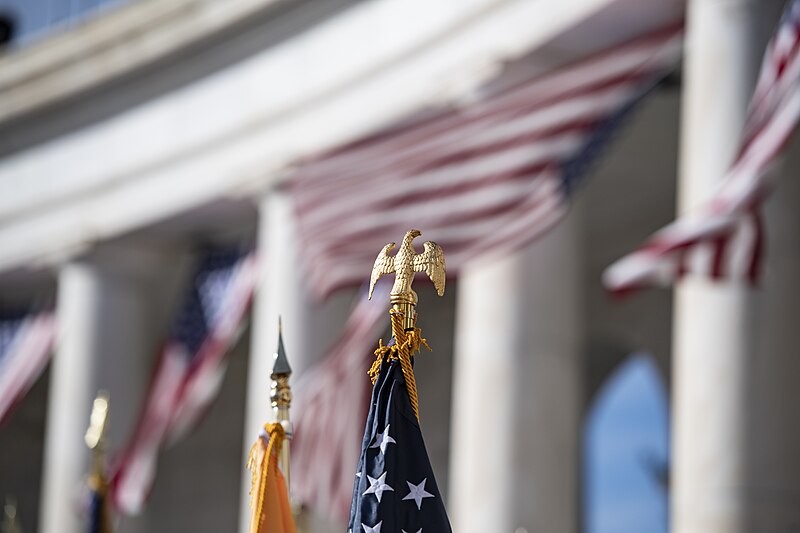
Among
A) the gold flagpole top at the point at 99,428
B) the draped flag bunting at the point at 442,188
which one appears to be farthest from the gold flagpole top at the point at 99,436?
the draped flag bunting at the point at 442,188

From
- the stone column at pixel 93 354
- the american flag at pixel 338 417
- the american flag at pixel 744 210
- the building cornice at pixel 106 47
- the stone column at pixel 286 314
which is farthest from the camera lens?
the stone column at pixel 93 354

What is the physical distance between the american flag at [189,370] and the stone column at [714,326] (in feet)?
44.8

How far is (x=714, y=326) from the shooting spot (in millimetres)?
24125

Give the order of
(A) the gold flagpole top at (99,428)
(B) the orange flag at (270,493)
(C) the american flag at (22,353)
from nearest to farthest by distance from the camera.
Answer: (B) the orange flag at (270,493) → (A) the gold flagpole top at (99,428) → (C) the american flag at (22,353)

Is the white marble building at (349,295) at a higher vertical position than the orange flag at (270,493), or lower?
higher

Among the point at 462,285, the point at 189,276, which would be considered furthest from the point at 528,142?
the point at 189,276

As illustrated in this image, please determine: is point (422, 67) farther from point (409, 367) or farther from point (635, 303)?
point (409, 367)

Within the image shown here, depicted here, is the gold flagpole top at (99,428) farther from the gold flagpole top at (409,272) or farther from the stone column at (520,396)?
the gold flagpole top at (409,272)

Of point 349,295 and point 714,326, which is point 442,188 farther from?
point 714,326

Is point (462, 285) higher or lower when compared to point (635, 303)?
lower

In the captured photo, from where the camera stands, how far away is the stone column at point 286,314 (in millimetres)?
35094

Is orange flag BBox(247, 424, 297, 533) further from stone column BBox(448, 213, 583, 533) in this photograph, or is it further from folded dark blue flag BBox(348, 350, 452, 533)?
stone column BBox(448, 213, 583, 533)

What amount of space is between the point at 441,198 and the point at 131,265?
13.4m

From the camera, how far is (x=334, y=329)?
35.8 metres
